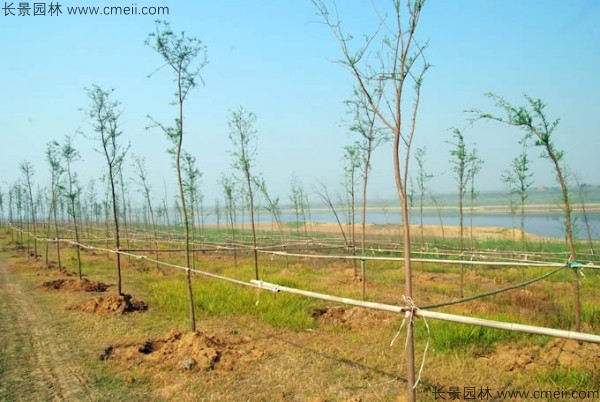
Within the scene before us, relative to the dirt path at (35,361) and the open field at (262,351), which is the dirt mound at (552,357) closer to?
the open field at (262,351)

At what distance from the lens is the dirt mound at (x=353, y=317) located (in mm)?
6781

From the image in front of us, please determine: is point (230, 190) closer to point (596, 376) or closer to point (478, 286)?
point (478, 286)

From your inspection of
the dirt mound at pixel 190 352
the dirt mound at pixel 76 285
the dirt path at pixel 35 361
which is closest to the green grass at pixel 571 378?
the dirt mound at pixel 190 352

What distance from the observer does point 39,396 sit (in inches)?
169

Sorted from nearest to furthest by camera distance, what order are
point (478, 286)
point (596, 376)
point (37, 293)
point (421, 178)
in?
1. point (596, 376)
2. point (37, 293)
3. point (478, 286)
4. point (421, 178)

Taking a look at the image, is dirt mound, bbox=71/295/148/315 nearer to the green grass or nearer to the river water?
the green grass

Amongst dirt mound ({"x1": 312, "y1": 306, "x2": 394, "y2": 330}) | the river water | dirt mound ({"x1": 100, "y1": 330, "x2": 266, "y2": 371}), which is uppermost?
dirt mound ({"x1": 100, "y1": 330, "x2": 266, "y2": 371})

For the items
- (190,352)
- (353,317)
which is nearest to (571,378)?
(353,317)

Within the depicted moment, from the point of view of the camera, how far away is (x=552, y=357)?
4.73 m

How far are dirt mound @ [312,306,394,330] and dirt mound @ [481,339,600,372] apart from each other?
1.98m

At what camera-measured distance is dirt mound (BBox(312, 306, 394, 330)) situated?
22.2 feet

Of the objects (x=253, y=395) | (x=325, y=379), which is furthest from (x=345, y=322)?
(x=253, y=395)

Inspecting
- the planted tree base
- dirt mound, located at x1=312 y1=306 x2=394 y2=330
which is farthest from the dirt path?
dirt mound, located at x1=312 y1=306 x2=394 y2=330

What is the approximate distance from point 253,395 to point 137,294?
678 cm
